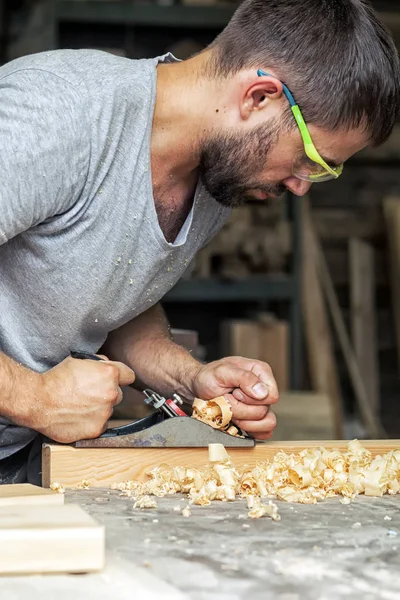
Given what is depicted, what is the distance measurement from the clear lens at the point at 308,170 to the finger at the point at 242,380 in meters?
0.46

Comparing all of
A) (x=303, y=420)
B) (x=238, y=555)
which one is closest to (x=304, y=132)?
(x=238, y=555)

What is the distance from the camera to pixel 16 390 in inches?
66.4

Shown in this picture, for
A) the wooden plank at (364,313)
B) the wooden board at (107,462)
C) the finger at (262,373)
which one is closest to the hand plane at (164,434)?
the wooden board at (107,462)

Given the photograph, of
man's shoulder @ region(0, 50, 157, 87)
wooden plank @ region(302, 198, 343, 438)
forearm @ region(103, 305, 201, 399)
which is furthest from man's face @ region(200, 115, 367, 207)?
wooden plank @ region(302, 198, 343, 438)

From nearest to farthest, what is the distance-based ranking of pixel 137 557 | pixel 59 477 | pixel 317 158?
pixel 137 557 → pixel 59 477 → pixel 317 158

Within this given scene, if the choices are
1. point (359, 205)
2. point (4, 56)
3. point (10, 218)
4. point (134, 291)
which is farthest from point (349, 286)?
point (10, 218)

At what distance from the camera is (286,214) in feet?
16.2

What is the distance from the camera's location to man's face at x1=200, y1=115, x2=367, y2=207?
1848mm

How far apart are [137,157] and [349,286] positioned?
375 centimetres

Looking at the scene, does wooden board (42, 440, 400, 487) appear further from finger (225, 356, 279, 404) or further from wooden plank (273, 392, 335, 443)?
wooden plank (273, 392, 335, 443)

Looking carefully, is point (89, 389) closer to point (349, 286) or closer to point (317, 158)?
point (317, 158)

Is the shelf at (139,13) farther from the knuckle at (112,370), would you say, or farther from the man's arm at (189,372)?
the knuckle at (112,370)

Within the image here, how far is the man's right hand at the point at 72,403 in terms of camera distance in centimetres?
173

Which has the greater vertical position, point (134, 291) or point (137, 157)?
point (137, 157)
